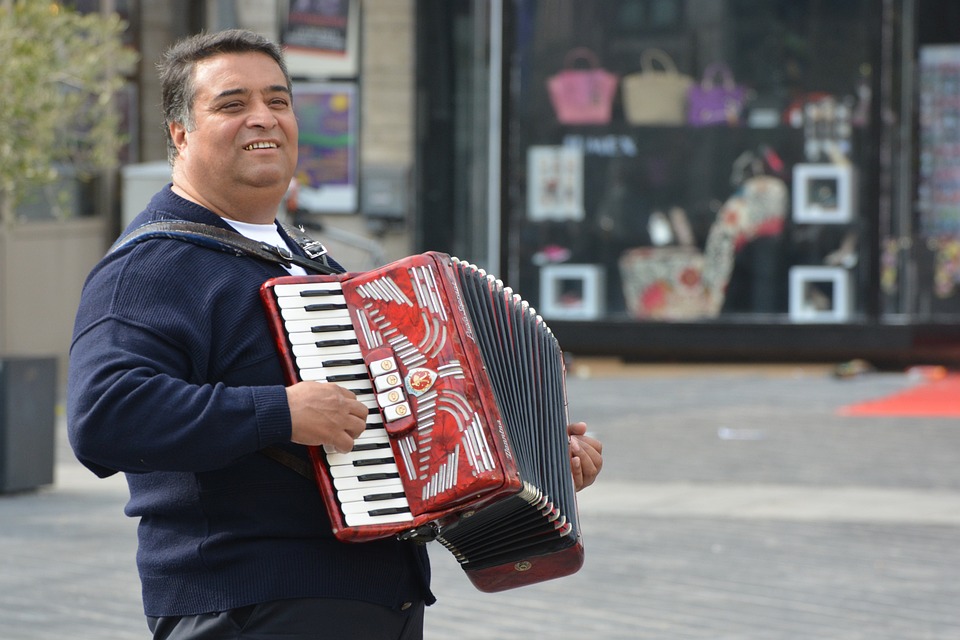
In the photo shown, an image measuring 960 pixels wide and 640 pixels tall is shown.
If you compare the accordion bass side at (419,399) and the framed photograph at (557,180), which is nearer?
the accordion bass side at (419,399)

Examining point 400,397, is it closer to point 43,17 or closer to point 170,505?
point 170,505

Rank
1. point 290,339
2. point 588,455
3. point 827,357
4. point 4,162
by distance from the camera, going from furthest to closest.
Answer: point 827,357 → point 4,162 → point 588,455 → point 290,339

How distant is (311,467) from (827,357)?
14.2 metres

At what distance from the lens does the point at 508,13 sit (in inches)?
648

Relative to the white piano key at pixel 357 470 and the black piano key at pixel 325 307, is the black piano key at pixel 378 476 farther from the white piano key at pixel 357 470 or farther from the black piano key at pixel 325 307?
the black piano key at pixel 325 307

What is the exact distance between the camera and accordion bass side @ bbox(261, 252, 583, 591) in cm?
267

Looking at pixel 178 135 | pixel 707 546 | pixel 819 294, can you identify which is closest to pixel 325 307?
pixel 178 135

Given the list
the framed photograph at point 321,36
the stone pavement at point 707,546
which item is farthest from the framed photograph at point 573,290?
the stone pavement at point 707,546

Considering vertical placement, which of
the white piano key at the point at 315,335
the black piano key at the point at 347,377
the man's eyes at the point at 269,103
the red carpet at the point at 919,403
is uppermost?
the man's eyes at the point at 269,103

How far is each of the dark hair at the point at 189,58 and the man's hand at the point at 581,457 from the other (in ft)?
2.94

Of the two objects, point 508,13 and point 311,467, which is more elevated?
point 508,13

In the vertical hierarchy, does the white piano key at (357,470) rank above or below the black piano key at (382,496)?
above

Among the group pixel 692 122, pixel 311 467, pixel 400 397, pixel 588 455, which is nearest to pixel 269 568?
pixel 311 467

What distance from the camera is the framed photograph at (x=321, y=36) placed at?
1653cm
